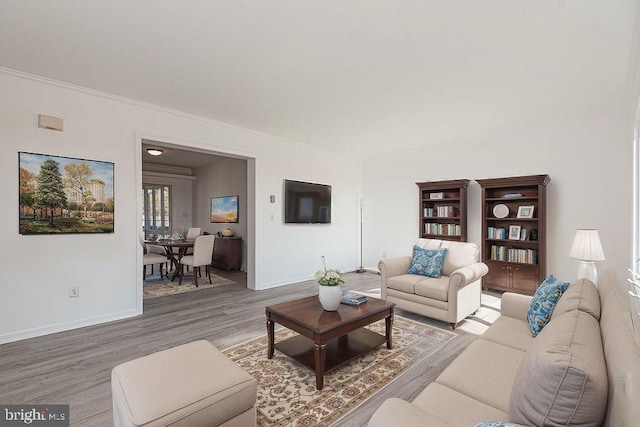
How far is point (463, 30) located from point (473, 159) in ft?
11.4

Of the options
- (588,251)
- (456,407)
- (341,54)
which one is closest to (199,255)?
(341,54)

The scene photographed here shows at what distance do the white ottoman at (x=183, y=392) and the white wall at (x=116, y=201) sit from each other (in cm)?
239

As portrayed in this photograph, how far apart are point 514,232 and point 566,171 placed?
111cm

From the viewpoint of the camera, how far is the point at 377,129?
486 centimetres

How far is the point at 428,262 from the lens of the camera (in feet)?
12.7

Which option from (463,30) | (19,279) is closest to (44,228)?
(19,279)

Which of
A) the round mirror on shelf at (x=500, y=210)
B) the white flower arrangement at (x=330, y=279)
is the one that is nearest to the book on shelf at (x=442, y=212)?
the round mirror on shelf at (x=500, y=210)

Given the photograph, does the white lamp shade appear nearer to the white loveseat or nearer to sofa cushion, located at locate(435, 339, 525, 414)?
the white loveseat

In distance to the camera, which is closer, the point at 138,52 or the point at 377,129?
the point at 138,52

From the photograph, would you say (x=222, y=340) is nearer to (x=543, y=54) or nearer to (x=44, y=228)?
(x=44, y=228)

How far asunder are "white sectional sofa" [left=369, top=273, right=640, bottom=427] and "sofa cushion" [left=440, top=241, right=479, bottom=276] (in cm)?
194

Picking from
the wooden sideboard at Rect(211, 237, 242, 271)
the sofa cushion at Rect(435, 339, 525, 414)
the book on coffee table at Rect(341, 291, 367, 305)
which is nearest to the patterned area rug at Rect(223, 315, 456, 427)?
the book on coffee table at Rect(341, 291, 367, 305)

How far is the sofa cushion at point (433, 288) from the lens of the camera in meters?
3.36

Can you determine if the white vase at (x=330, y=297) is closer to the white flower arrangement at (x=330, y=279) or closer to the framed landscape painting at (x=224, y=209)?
the white flower arrangement at (x=330, y=279)
